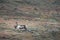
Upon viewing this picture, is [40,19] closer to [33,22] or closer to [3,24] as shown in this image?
[33,22]

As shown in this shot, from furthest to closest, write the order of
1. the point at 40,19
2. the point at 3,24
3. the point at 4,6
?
1. the point at 4,6
2. the point at 40,19
3. the point at 3,24

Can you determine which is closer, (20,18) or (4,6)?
(20,18)

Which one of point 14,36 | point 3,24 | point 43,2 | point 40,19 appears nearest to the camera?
point 14,36

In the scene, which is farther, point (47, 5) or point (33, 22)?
point (47, 5)

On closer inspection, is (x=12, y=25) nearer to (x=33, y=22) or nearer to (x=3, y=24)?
(x=3, y=24)

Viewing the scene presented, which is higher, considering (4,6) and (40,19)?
(4,6)

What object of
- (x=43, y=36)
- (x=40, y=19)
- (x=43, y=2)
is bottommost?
(x=43, y=36)

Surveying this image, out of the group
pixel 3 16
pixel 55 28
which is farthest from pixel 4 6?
pixel 55 28

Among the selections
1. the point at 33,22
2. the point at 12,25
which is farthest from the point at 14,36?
the point at 33,22

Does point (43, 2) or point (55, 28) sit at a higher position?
point (43, 2)
